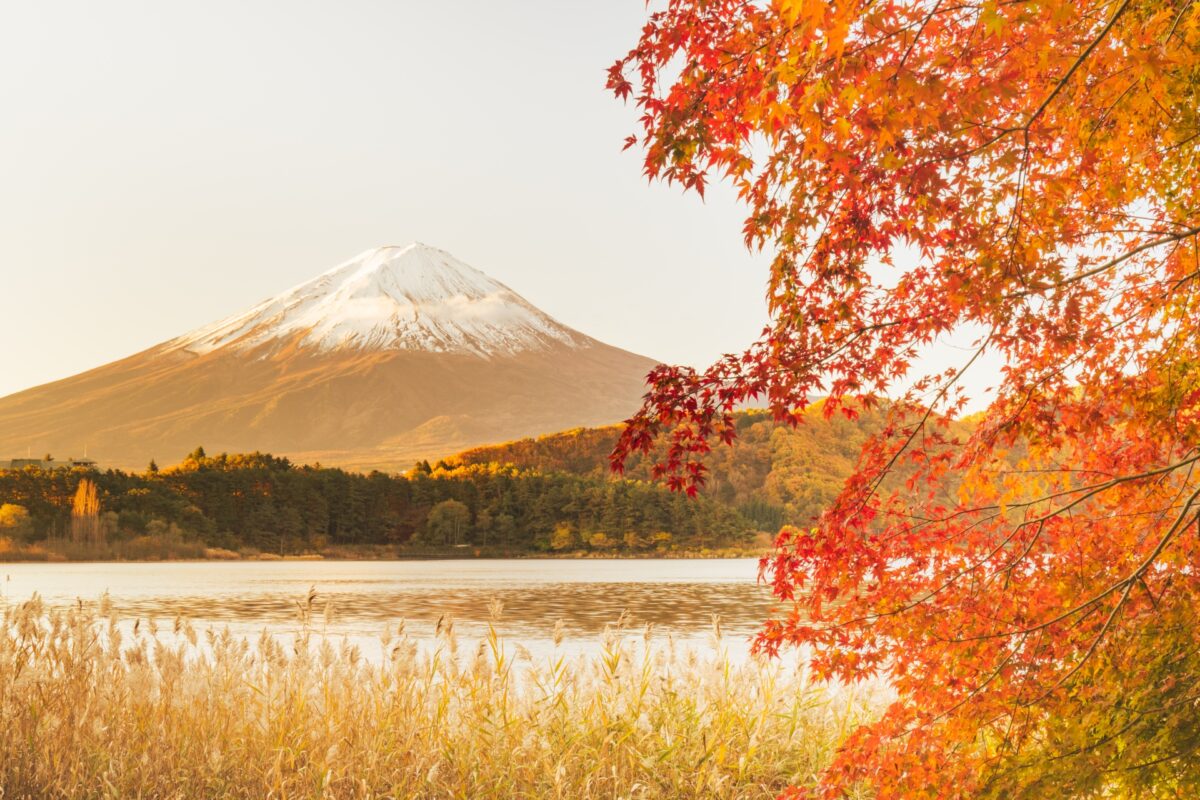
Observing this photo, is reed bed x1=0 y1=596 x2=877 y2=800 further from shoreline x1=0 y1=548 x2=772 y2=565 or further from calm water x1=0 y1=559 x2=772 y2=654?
shoreline x1=0 y1=548 x2=772 y2=565

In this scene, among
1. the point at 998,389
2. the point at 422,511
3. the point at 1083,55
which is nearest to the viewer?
the point at 1083,55

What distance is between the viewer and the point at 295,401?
19050cm

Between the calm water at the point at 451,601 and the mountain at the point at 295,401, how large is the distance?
118 m

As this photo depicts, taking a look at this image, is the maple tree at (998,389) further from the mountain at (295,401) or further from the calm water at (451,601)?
the mountain at (295,401)

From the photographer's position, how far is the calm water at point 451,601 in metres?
20.9

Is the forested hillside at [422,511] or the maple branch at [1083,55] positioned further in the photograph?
the forested hillside at [422,511]

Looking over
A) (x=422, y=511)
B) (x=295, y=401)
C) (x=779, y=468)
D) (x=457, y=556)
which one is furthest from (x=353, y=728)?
(x=295, y=401)

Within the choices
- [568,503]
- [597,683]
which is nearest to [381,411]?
[568,503]

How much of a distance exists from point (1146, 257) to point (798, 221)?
5.58 feet

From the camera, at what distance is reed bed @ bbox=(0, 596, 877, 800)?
565 centimetres

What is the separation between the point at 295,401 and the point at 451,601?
554ft

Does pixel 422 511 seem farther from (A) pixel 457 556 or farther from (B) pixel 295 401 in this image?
(B) pixel 295 401

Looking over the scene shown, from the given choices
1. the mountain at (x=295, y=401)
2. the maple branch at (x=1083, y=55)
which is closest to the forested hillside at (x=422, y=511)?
the maple branch at (x=1083, y=55)

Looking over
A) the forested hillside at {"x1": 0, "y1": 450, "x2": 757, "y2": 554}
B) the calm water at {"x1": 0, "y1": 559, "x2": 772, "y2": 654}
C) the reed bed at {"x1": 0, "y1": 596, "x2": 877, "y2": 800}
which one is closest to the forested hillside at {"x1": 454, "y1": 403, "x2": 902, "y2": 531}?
the forested hillside at {"x1": 0, "y1": 450, "x2": 757, "y2": 554}
